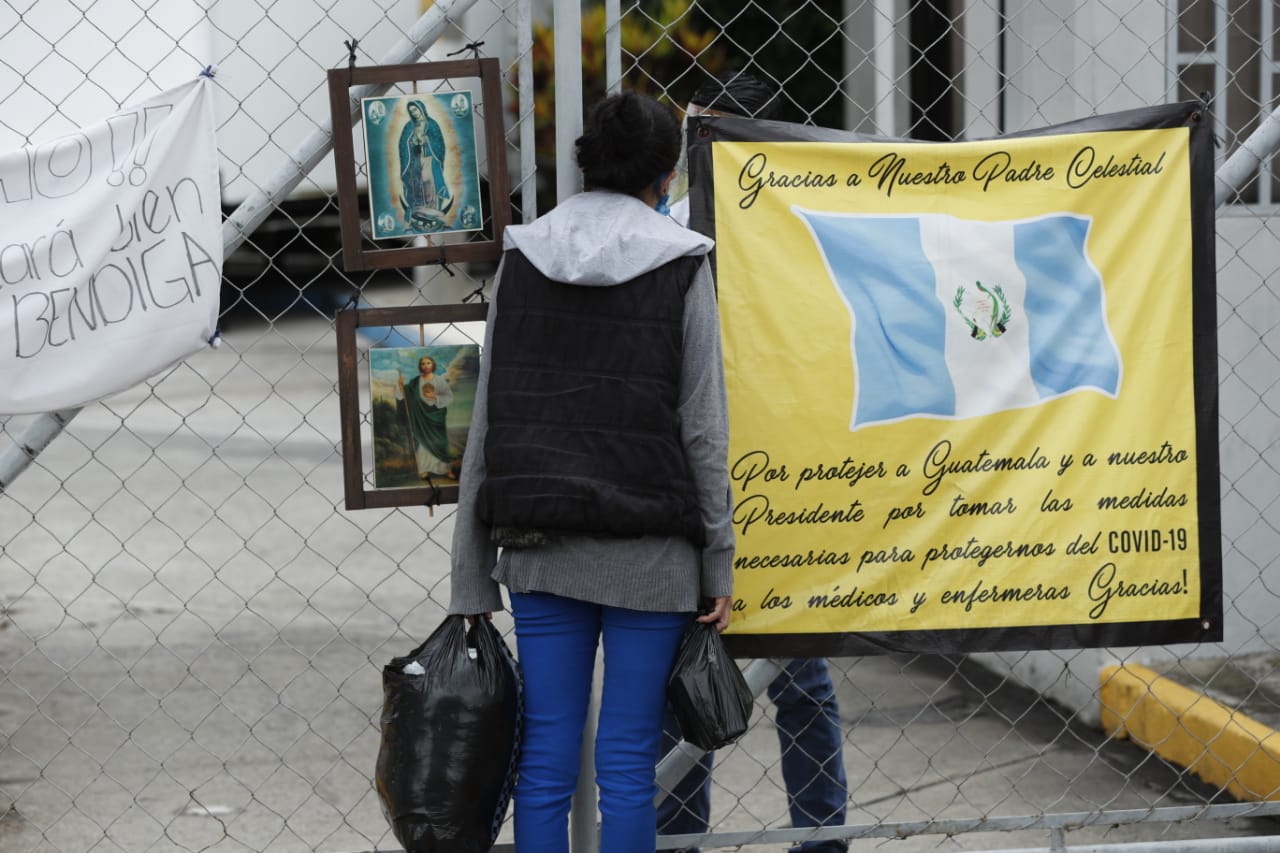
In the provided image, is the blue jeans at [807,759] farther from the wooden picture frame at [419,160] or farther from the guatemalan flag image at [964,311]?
the wooden picture frame at [419,160]

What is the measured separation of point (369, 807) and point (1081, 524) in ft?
7.53

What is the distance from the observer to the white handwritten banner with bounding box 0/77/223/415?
2939 millimetres

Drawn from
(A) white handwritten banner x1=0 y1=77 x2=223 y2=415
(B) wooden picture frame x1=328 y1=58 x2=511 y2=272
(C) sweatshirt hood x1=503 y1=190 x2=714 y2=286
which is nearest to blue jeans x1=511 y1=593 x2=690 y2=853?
(C) sweatshirt hood x1=503 y1=190 x2=714 y2=286

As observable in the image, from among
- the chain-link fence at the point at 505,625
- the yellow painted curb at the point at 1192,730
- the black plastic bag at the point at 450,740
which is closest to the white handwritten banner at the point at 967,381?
the chain-link fence at the point at 505,625

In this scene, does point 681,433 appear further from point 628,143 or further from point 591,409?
point 628,143

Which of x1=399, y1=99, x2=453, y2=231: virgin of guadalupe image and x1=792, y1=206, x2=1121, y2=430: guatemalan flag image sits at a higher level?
x1=399, y1=99, x2=453, y2=231: virgin of guadalupe image

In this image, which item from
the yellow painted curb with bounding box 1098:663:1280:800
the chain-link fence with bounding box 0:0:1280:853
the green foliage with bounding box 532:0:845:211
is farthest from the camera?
the green foliage with bounding box 532:0:845:211

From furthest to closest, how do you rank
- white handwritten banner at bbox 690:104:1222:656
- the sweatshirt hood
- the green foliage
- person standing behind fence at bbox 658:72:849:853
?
1. the green foliage
2. person standing behind fence at bbox 658:72:849:853
3. white handwritten banner at bbox 690:104:1222:656
4. the sweatshirt hood

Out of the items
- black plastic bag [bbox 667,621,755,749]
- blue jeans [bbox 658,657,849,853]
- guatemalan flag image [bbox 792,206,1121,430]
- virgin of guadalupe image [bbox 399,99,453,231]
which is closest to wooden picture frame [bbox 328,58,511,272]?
virgin of guadalupe image [bbox 399,99,453,231]

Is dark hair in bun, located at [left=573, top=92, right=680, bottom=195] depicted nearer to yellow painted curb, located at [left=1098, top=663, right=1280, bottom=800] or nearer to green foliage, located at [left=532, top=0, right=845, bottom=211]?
yellow painted curb, located at [left=1098, top=663, right=1280, bottom=800]

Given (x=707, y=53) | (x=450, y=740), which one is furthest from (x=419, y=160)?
(x=707, y=53)

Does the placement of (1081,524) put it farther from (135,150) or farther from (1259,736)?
(135,150)

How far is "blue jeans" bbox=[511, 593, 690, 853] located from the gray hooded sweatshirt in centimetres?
8

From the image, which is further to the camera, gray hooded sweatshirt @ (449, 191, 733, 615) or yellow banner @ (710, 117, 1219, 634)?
yellow banner @ (710, 117, 1219, 634)
